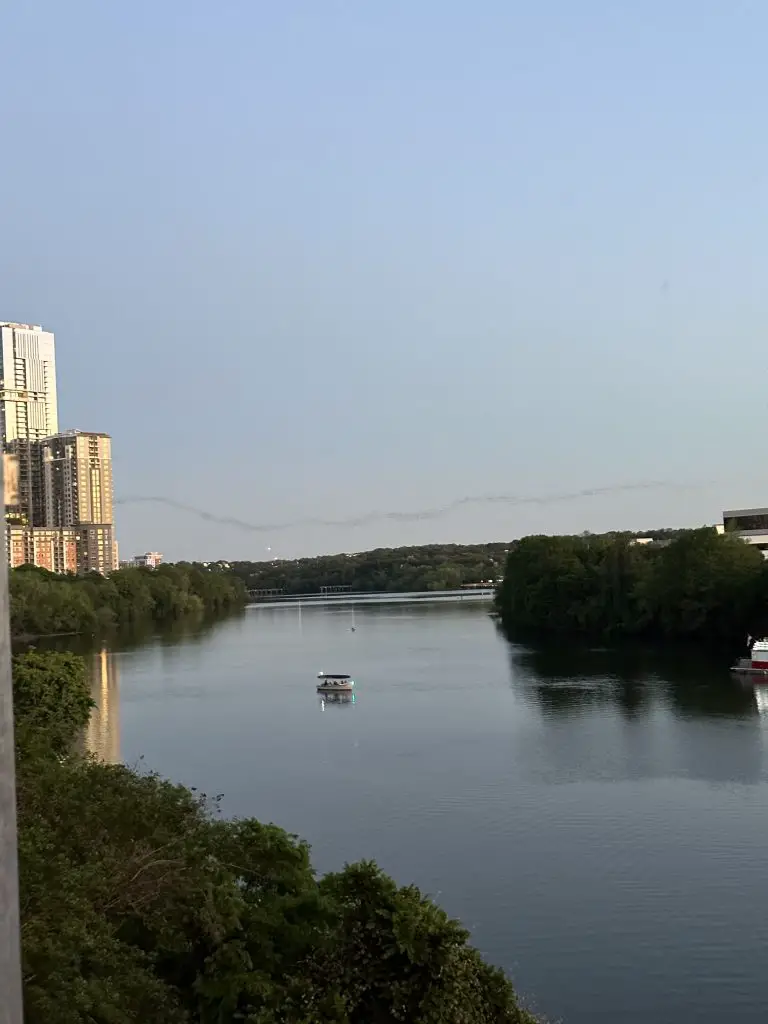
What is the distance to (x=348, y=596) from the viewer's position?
480ft

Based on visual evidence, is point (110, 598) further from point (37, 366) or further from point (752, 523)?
point (37, 366)

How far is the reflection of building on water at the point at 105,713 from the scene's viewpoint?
27250 millimetres

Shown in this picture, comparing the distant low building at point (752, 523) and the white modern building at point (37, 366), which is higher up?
the white modern building at point (37, 366)

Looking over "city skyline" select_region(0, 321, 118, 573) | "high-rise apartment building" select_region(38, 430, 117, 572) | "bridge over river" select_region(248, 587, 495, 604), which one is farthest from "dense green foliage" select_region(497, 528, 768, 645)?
"bridge over river" select_region(248, 587, 495, 604)

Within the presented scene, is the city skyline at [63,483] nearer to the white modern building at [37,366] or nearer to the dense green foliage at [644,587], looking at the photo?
the white modern building at [37,366]

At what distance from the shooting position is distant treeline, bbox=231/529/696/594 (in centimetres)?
14625

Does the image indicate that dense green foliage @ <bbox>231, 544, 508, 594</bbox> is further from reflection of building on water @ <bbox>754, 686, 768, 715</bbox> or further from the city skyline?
reflection of building on water @ <bbox>754, 686, 768, 715</bbox>

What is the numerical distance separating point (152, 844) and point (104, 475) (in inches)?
4270

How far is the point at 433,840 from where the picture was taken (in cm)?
1803

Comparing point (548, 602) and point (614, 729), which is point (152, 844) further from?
point (548, 602)

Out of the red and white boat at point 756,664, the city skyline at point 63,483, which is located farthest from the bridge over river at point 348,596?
the red and white boat at point 756,664

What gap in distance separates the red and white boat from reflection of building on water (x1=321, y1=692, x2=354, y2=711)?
13.8 m

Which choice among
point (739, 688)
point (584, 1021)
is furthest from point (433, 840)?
point (739, 688)

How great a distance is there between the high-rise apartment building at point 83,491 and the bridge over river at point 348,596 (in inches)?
957
